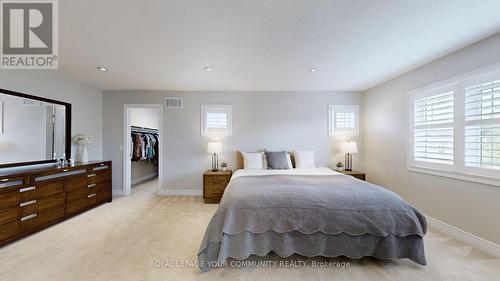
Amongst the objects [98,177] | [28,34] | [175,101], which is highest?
[28,34]

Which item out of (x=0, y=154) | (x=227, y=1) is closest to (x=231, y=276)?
(x=227, y=1)

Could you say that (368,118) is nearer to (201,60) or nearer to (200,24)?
(201,60)

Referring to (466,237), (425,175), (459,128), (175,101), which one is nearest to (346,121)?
(425,175)

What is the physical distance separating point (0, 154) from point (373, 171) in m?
6.23

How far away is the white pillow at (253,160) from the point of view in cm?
422

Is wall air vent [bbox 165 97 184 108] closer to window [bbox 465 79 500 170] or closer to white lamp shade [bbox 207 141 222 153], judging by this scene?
white lamp shade [bbox 207 141 222 153]

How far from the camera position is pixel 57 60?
299cm

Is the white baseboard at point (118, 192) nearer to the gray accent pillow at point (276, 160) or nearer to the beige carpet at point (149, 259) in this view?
the beige carpet at point (149, 259)

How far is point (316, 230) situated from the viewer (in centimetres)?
202

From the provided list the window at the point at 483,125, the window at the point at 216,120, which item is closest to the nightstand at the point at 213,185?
the window at the point at 216,120

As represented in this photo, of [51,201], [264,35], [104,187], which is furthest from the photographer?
[104,187]

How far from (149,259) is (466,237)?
12.4 feet

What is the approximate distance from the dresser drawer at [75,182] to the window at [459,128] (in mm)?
5597

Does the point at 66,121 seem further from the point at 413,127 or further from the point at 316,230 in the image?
the point at 413,127
